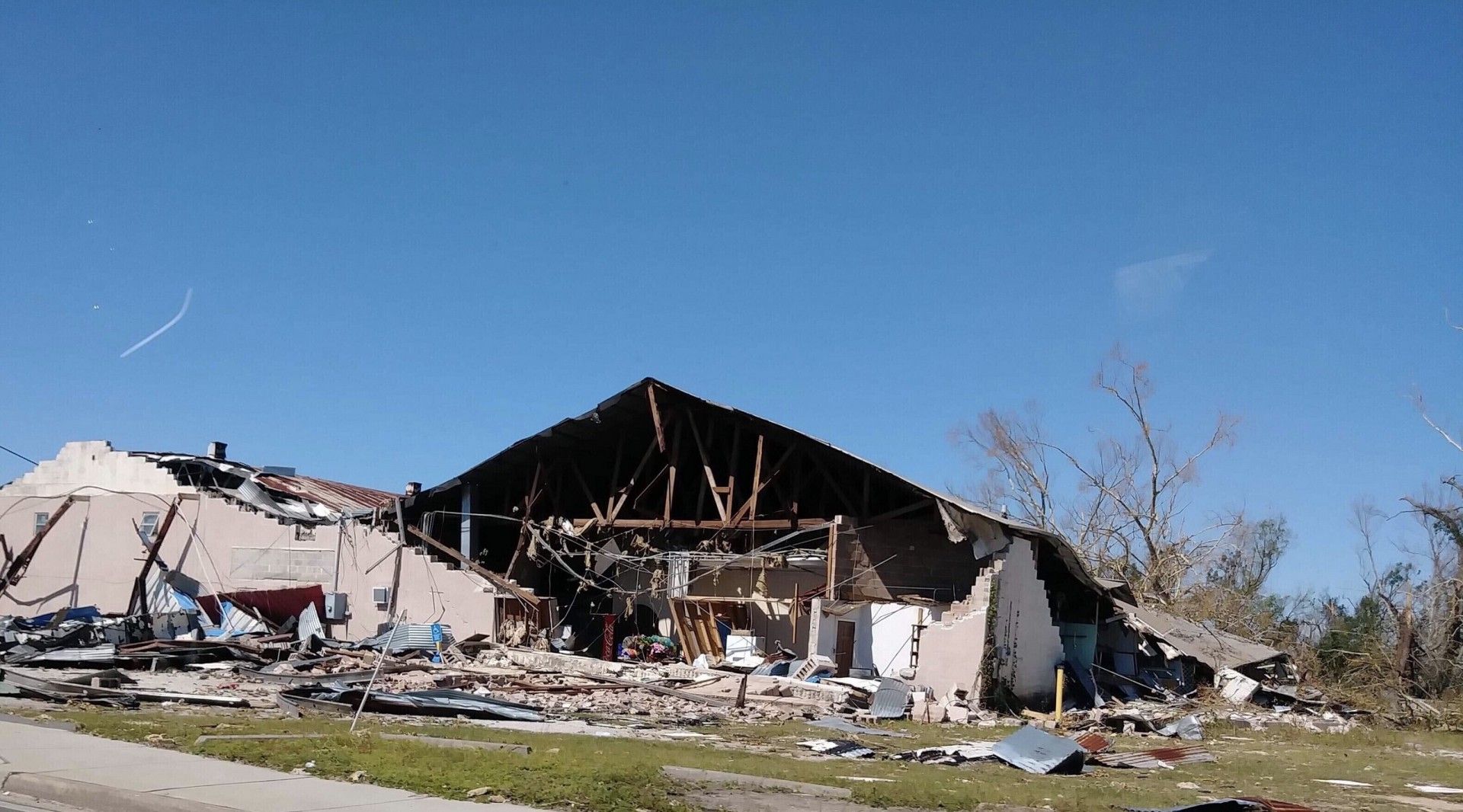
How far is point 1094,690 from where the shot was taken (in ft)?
90.9

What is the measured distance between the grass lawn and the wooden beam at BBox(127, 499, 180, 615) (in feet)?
55.3

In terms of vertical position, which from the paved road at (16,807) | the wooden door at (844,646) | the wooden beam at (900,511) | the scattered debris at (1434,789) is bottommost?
the scattered debris at (1434,789)

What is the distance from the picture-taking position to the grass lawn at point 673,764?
33.5 feet

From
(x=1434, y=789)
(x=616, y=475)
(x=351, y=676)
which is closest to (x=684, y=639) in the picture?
(x=616, y=475)

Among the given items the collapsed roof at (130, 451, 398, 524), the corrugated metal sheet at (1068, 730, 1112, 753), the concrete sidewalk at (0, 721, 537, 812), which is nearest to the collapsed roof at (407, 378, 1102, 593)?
the collapsed roof at (130, 451, 398, 524)

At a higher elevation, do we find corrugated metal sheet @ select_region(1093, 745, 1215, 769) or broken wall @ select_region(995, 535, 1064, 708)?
broken wall @ select_region(995, 535, 1064, 708)

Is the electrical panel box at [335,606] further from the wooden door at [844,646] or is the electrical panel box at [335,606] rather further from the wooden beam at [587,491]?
the wooden door at [844,646]

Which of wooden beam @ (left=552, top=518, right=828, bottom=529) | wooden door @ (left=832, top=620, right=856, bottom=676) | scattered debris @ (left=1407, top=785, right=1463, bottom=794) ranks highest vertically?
wooden beam @ (left=552, top=518, right=828, bottom=529)

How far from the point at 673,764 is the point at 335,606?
2029cm

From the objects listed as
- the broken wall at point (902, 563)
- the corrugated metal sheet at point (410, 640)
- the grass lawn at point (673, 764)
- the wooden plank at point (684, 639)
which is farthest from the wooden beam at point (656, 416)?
the grass lawn at point (673, 764)

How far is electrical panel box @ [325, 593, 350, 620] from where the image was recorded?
98.6ft

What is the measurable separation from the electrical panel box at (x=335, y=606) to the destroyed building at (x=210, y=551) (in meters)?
0.03

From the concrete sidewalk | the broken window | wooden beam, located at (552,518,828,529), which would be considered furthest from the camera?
the broken window

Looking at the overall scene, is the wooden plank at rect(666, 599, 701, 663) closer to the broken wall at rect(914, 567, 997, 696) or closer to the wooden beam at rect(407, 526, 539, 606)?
the wooden beam at rect(407, 526, 539, 606)
